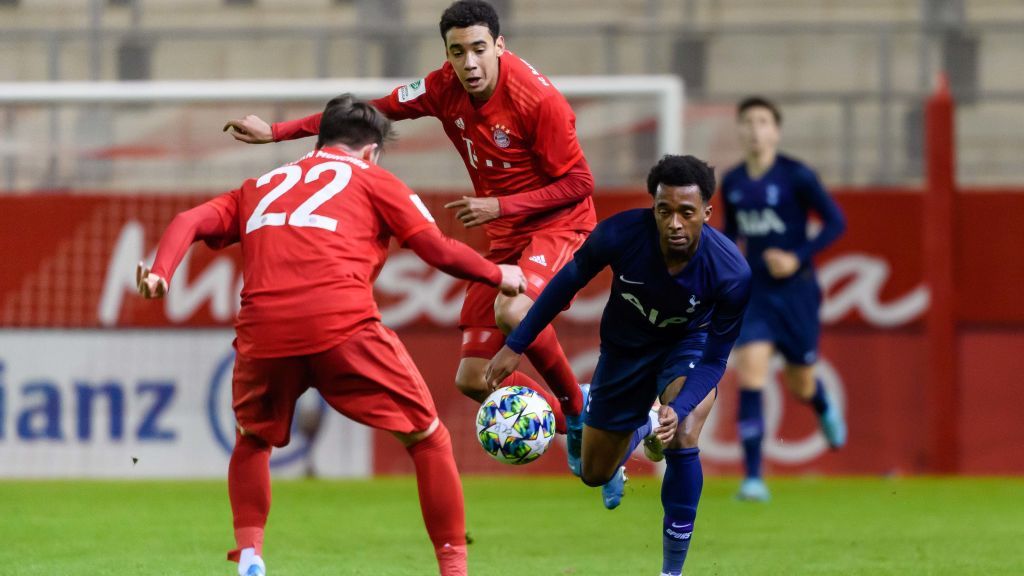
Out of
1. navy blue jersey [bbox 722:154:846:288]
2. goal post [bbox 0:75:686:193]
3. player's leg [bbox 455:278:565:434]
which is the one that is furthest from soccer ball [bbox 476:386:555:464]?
goal post [bbox 0:75:686:193]

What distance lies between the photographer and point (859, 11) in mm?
15508

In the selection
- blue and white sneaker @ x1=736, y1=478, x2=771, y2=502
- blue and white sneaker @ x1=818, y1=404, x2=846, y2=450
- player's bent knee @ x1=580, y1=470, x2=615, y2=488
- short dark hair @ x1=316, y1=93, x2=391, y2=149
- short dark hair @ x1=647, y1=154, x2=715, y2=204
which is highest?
short dark hair @ x1=316, y1=93, x2=391, y2=149

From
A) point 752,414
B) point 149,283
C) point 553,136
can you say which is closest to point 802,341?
point 752,414

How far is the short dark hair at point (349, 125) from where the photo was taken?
5.53m

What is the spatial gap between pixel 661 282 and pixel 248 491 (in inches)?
67.9

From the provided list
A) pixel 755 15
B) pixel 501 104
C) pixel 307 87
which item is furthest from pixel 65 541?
pixel 755 15

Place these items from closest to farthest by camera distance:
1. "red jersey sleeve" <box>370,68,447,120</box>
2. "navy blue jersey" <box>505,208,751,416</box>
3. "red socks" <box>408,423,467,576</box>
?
1. "red socks" <box>408,423,467,576</box>
2. "navy blue jersey" <box>505,208,751,416</box>
3. "red jersey sleeve" <box>370,68,447,120</box>

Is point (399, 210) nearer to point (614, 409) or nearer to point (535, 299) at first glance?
point (535, 299)

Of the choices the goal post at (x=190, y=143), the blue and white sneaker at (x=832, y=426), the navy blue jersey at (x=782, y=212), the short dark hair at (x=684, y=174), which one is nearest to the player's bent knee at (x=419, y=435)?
the short dark hair at (x=684, y=174)

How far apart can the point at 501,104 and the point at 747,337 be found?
352 centimetres

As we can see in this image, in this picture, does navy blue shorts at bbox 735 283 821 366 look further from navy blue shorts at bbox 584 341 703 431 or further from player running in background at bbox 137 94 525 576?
player running in background at bbox 137 94 525 576

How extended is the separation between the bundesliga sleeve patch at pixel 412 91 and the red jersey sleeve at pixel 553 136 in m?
0.57

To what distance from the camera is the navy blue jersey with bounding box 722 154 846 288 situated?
955cm

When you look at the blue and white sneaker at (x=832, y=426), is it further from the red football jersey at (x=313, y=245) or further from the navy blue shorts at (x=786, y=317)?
the red football jersey at (x=313, y=245)
